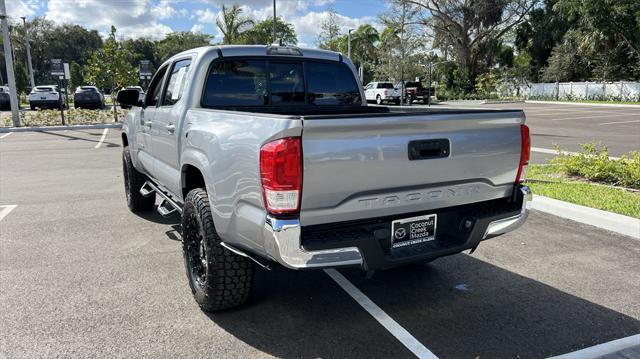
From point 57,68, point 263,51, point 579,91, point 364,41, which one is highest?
point 364,41

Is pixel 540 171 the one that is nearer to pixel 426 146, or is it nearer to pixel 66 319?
pixel 426 146

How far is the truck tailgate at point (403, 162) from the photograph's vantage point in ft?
9.13

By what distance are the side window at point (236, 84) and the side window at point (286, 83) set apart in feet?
0.26

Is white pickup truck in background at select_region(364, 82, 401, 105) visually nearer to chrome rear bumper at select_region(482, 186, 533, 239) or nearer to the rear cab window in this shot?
the rear cab window

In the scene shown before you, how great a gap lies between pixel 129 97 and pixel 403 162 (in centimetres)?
387

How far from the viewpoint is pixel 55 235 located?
221 inches

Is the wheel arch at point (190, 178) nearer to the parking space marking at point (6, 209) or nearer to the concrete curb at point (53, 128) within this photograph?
the parking space marking at point (6, 209)

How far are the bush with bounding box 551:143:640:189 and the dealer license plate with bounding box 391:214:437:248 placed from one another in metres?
5.38

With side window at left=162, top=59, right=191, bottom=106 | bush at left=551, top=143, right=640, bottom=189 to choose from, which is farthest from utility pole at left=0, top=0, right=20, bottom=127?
bush at left=551, top=143, right=640, bottom=189

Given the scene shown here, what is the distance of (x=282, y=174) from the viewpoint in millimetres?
2707

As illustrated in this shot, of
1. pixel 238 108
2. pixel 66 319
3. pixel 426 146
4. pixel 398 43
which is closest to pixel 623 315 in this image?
pixel 426 146

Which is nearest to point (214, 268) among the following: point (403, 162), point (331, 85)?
point (403, 162)

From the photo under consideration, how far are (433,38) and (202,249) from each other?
155ft

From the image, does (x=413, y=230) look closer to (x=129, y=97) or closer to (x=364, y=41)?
(x=129, y=97)
